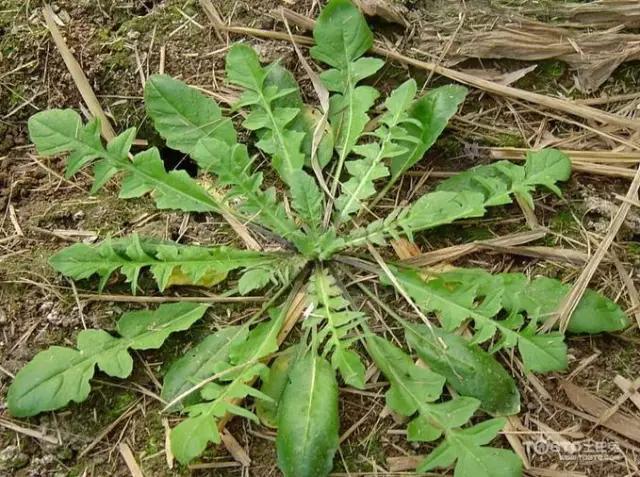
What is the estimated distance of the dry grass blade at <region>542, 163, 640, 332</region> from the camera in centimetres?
195

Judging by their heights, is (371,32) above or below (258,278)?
above

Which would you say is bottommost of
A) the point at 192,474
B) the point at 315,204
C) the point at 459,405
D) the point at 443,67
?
the point at 192,474

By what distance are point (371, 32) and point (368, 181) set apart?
44cm

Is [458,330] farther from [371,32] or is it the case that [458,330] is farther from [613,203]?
[371,32]

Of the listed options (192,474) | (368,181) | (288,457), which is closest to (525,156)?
(368,181)

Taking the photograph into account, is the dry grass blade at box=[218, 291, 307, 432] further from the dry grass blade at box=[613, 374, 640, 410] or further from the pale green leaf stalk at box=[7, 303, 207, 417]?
the dry grass blade at box=[613, 374, 640, 410]

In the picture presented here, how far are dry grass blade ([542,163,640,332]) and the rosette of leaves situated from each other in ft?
0.09

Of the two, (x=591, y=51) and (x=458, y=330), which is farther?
(x=591, y=51)

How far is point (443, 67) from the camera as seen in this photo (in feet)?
7.34

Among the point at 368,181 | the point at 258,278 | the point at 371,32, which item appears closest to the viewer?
the point at 258,278

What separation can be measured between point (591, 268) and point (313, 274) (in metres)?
0.70

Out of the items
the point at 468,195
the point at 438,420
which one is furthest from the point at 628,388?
the point at 468,195

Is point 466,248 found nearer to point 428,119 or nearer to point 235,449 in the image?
point 428,119

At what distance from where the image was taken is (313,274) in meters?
2.05
